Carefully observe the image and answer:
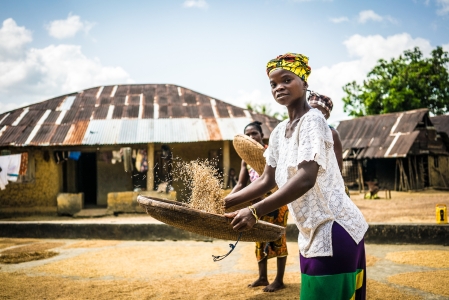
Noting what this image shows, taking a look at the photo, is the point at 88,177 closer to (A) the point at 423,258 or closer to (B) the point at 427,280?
(A) the point at 423,258

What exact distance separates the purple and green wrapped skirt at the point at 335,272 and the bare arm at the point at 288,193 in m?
0.28

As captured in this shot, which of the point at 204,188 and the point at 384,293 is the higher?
the point at 204,188

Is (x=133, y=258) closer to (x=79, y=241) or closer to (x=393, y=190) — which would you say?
(x=79, y=241)

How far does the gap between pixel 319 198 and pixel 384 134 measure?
22437 mm

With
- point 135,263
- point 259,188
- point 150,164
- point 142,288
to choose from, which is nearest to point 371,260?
point 142,288

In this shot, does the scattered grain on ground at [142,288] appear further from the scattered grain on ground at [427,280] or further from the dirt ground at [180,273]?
the scattered grain on ground at [427,280]

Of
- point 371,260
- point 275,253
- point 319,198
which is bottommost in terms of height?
point 371,260

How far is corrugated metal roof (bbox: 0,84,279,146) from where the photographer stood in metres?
13.0

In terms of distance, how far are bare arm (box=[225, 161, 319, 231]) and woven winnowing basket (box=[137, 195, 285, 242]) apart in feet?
0.42

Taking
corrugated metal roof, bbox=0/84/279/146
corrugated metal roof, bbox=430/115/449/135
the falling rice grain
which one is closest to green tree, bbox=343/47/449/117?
corrugated metal roof, bbox=430/115/449/135

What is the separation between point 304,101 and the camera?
2.08 meters

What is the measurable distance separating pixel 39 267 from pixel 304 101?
520 centimetres

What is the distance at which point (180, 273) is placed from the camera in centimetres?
523

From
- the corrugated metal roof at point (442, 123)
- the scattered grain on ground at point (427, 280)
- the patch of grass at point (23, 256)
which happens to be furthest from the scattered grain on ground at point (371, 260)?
the corrugated metal roof at point (442, 123)
